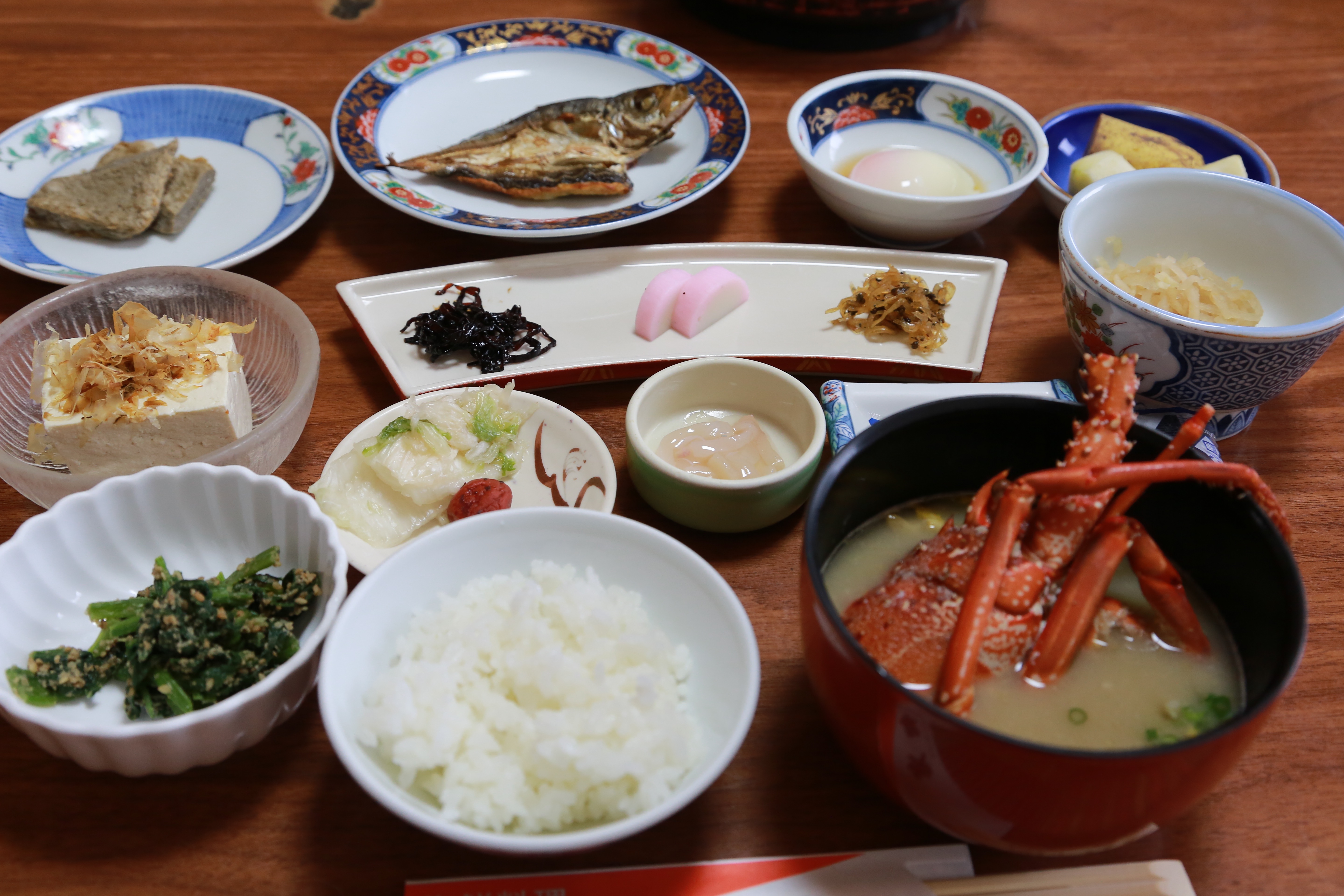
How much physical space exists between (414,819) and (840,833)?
51 centimetres

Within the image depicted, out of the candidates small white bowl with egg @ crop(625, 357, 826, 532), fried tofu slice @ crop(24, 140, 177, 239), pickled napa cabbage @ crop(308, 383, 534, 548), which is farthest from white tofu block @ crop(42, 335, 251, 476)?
small white bowl with egg @ crop(625, 357, 826, 532)

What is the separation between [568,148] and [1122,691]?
175 centimetres

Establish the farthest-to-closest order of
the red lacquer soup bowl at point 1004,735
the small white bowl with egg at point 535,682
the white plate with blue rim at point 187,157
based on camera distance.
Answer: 1. the white plate with blue rim at point 187,157
2. the small white bowl with egg at point 535,682
3. the red lacquer soup bowl at point 1004,735

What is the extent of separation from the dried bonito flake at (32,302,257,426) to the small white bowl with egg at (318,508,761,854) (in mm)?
639

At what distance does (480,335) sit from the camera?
1.66 metres

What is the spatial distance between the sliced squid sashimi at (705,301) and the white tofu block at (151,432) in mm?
824

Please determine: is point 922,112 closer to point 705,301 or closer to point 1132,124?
point 1132,124

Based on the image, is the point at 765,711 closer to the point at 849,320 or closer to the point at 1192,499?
the point at 1192,499

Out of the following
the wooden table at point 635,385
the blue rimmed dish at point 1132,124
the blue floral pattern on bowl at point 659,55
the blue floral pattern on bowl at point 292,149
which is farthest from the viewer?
the blue floral pattern on bowl at point 659,55

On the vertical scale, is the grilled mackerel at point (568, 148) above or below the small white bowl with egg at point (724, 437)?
above

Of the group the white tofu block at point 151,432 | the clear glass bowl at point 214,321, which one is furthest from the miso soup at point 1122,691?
the white tofu block at point 151,432

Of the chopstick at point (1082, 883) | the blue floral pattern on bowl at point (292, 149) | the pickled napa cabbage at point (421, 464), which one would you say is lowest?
the chopstick at point (1082, 883)

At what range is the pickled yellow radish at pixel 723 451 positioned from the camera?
4.70 feet

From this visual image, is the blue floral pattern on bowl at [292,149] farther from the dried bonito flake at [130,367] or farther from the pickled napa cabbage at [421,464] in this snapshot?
the pickled napa cabbage at [421,464]
